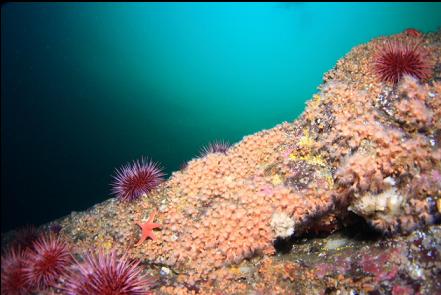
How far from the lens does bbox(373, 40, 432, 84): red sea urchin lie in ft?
17.9

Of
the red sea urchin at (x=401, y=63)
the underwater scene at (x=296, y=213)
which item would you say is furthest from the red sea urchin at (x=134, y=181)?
the red sea urchin at (x=401, y=63)

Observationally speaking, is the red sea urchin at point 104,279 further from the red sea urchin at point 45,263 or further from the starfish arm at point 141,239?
the starfish arm at point 141,239

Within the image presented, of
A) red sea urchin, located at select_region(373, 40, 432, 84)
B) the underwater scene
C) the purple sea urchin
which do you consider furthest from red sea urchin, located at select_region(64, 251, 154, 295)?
red sea urchin, located at select_region(373, 40, 432, 84)

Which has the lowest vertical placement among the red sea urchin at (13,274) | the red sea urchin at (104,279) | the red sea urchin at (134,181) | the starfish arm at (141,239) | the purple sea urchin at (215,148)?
the red sea urchin at (104,279)

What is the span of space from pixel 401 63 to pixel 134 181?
19.7ft

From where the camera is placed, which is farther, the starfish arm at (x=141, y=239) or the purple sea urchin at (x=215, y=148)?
the purple sea urchin at (x=215, y=148)

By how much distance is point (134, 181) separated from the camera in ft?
21.6

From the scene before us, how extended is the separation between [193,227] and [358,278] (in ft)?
9.32

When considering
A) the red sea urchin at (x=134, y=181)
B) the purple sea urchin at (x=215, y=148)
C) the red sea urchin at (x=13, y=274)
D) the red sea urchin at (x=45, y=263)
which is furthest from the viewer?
the purple sea urchin at (x=215, y=148)

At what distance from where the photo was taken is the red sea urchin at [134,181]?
21.5ft

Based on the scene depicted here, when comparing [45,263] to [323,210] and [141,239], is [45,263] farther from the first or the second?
[323,210]

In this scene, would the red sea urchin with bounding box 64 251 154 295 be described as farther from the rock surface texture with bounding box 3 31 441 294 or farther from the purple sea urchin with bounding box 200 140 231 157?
the purple sea urchin with bounding box 200 140 231 157

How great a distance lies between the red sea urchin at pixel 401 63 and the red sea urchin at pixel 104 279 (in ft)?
19.0

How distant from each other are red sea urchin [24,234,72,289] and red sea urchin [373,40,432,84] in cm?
673
